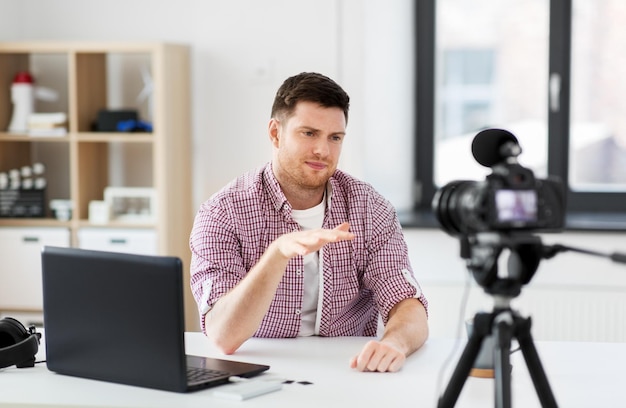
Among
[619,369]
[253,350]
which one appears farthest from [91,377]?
[619,369]

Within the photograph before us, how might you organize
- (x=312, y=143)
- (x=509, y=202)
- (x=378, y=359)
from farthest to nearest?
(x=312, y=143) → (x=378, y=359) → (x=509, y=202)

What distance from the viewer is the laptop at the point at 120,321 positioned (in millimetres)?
1786

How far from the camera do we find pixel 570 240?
3861 mm

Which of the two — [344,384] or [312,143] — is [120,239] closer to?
[312,143]

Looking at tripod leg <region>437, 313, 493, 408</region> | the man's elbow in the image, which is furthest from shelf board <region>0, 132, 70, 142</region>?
tripod leg <region>437, 313, 493, 408</region>

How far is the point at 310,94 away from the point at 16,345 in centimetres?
94

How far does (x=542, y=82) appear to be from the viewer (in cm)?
416

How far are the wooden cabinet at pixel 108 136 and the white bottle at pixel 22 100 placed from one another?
61 millimetres

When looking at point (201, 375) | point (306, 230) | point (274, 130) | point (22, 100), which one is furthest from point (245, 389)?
point (22, 100)

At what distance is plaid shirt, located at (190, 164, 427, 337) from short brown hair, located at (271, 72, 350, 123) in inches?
7.5

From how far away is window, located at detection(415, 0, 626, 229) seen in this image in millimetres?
4113

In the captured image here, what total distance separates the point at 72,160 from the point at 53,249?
6.85 ft

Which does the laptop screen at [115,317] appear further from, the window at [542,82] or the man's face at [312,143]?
the window at [542,82]

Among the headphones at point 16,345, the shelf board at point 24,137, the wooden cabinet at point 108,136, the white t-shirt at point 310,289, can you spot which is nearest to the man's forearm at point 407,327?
the white t-shirt at point 310,289
